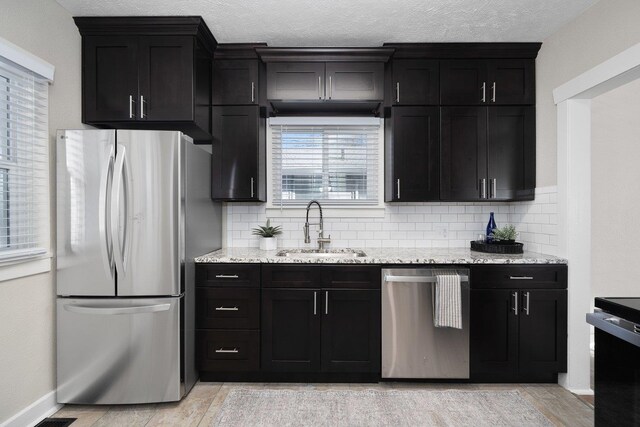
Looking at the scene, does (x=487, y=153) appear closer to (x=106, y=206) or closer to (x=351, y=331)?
(x=351, y=331)

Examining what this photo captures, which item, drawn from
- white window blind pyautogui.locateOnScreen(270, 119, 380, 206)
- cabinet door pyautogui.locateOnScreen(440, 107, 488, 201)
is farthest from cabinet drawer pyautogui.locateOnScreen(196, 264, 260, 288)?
cabinet door pyautogui.locateOnScreen(440, 107, 488, 201)

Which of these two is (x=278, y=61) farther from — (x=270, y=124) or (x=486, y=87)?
(x=486, y=87)

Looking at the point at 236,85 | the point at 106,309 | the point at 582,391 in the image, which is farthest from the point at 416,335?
the point at 236,85

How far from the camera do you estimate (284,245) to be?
346 centimetres

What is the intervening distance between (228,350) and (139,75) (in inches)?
88.1

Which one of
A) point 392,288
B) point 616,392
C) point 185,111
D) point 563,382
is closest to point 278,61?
point 185,111

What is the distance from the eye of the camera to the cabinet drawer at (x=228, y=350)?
2.69 metres

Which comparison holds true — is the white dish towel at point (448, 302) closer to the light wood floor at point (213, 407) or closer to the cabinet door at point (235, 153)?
the light wood floor at point (213, 407)

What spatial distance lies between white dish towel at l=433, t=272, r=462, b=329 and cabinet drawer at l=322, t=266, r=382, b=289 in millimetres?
471

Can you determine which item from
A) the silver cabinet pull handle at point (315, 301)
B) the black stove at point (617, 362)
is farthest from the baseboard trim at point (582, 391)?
the silver cabinet pull handle at point (315, 301)

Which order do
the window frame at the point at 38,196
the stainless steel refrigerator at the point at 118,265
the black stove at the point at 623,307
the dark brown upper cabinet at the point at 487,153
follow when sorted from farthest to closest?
1. the dark brown upper cabinet at the point at 487,153
2. the stainless steel refrigerator at the point at 118,265
3. the window frame at the point at 38,196
4. the black stove at the point at 623,307

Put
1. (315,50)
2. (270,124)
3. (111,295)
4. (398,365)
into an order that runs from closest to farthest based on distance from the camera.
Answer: (111,295)
(398,365)
(315,50)
(270,124)

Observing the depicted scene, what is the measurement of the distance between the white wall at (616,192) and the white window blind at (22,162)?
15.1ft

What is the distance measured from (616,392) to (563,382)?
A: 1.34 meters
